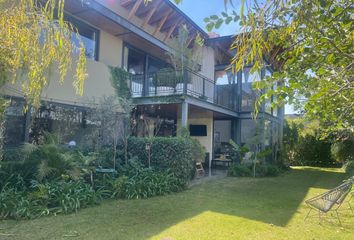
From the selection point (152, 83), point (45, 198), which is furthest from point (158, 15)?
point (45, 198)

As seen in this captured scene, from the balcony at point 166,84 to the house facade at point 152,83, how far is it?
0.16 ft

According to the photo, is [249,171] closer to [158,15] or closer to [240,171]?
[240,171]

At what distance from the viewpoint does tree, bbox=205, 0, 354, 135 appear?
8.73ft

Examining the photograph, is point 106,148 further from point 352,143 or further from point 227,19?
point 352,143

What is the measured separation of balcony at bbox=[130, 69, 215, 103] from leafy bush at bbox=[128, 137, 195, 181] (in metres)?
2.76

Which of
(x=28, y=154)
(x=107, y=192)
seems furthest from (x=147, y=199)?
(x=28, y=154)

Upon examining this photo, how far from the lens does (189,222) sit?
6590 millimetres

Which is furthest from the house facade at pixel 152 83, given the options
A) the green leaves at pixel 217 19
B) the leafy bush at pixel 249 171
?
the green leaves at pixel 217 19

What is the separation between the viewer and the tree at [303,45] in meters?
2.66

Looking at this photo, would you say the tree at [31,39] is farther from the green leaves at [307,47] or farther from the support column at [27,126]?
the support column at [27,126]

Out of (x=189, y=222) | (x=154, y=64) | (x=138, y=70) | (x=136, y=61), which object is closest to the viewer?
(x=189, y=222)

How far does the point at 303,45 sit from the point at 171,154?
305 inches

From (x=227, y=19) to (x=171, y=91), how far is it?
36.0 ft

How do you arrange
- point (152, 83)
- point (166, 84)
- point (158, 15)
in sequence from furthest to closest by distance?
point (158, 15) → point (152, 83) → point (166, 84)
